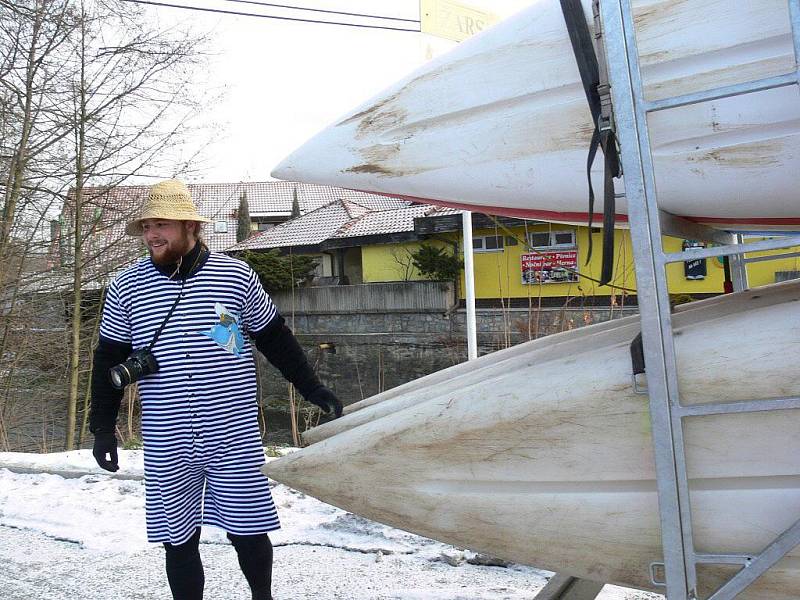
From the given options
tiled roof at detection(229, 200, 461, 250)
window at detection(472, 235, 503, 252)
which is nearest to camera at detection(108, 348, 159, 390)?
window at detection(472, 235, 503, 252)

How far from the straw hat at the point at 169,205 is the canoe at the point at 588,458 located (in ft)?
3.17

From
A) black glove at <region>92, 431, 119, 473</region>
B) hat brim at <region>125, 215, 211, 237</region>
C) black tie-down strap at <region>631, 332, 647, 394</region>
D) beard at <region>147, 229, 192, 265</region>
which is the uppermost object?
hat brim at <region>125, 215, 211, 237</region>

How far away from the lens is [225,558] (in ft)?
11.8

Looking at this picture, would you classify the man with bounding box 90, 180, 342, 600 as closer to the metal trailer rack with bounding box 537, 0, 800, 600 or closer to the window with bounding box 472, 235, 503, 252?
the metal trailer rack with bounding box 537, 0, 800, 600

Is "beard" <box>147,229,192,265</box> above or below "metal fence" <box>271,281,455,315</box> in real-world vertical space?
below

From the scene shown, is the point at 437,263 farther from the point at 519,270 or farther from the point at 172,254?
the point at 172,254

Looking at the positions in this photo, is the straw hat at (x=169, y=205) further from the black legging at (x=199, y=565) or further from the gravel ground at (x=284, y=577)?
the gravel ground at (x=284, y=577)

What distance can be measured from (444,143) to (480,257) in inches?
912

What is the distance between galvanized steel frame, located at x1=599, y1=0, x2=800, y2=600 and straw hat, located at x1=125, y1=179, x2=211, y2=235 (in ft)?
5.11

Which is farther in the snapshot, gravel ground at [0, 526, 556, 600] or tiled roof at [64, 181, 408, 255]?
tiled roof at [64, 181, 408, 255]

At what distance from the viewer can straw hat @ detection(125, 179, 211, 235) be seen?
2605mm

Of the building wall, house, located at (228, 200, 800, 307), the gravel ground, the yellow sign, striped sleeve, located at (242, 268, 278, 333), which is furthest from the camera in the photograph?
house, located at (228, 200, 800, 307)

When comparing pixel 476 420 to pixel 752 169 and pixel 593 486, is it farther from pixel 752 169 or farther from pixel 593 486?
pixel 752 169

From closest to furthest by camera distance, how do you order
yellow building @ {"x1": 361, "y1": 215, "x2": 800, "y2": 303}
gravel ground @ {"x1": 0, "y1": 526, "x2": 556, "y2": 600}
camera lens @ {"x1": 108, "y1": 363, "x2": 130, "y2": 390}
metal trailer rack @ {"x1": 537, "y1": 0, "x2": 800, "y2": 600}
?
metal trailer rack @ {"x1": 537, "y1": 0, "x2": 800, "y2": 600} < camera lens @ {"x1": 108, "y1": 363, "x2": 130, "y2": 390} < gravel ground @ {"x1": 0, "y1": 526, "x2": 556, "y2": 600} < yellow building @ {"x1": 361, "y1": 215, "x2": 800, "y2": 303}
